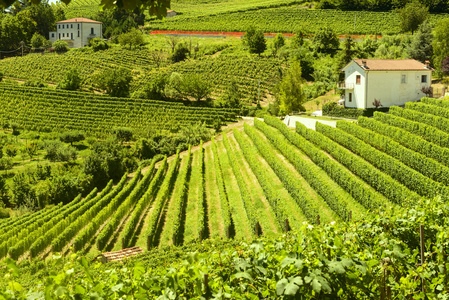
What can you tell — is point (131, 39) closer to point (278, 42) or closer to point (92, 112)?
point (278, 42)

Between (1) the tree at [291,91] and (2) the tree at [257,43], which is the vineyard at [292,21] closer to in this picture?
(2) the tree at [257,43]

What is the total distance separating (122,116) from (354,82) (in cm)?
3179

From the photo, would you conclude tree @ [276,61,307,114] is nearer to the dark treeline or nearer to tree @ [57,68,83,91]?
tree @ [57,68,83,91]

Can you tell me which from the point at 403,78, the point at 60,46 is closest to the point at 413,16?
the point at 403,78

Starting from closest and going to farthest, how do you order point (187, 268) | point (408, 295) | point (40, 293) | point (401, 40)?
point (40, 293) → point (187, 268) → point (408, 295) → point (401, 40)

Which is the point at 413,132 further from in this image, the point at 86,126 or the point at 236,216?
the point at 86,126

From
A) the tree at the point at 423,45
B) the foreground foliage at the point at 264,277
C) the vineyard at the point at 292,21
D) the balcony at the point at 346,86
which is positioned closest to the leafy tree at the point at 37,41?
the vineyard at the point at 292,21

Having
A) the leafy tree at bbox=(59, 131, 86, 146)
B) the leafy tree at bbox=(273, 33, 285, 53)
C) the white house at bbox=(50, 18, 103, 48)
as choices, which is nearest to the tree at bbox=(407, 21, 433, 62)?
the leafy tree at bbox=(273, 33, 285, 53)

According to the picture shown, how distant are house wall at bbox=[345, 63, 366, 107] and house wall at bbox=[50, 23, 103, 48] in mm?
80301

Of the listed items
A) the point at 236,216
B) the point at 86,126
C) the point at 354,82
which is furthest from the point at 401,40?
the point at 236,216

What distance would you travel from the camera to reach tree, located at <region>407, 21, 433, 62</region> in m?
58.6

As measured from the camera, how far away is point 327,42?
Result: 7662 centimetres

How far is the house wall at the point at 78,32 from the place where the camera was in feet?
343

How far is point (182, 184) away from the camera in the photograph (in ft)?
105
